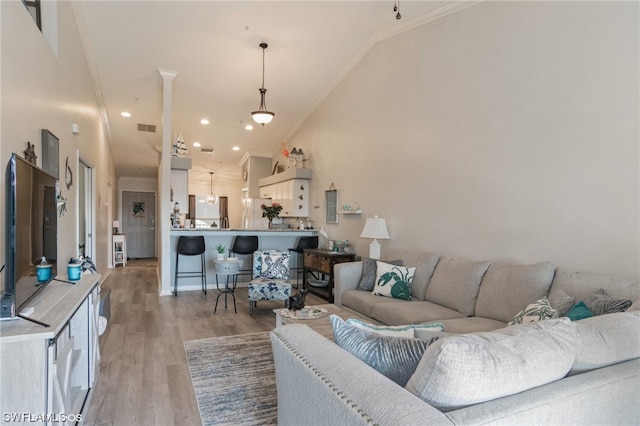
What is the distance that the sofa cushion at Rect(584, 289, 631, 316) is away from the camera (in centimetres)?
196

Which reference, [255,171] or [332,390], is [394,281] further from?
[255,171]

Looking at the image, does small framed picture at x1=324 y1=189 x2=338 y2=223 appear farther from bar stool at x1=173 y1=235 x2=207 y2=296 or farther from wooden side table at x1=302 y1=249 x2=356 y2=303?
bar stool at x1=173 y1=235 x2=207 y2=296

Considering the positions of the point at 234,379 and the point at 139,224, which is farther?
the point at 139,224

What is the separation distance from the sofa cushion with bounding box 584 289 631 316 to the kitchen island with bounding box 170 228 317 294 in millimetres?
4915

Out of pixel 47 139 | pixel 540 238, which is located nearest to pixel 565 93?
pixel 540 238

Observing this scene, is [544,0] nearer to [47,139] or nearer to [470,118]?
[470,118]

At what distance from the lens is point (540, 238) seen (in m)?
2.93

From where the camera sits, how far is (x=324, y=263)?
17.9 ft

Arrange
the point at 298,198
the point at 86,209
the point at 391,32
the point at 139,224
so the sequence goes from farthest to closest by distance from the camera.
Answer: the point at 139,224 → the point at 298,198 → the point at 86,209 → the point at 391,32

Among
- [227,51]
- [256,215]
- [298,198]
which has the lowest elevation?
[256,215]

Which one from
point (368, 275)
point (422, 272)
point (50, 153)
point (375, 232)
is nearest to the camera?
point (50, 153)

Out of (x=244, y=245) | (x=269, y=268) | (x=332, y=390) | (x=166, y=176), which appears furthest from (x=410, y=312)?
(x=166, y=176)

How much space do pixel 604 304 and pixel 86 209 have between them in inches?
243

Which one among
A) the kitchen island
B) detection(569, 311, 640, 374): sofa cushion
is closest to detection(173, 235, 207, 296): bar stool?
the kitchen island
